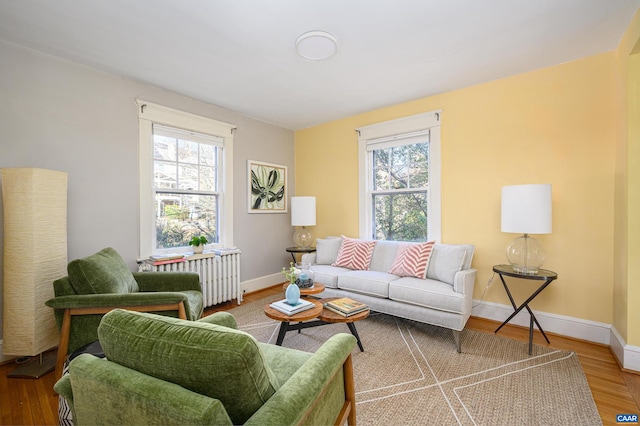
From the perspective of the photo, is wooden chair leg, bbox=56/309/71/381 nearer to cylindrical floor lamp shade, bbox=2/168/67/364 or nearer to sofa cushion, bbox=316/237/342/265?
cylindrical floor lamp shade, bbox=2/168/67/364

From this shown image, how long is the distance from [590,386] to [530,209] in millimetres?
1343

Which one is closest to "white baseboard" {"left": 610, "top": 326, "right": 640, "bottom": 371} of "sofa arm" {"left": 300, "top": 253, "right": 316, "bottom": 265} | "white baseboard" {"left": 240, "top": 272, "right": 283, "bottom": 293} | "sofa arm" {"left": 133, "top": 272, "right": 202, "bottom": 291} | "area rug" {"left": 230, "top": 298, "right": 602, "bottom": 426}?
"area rug" {"left": 230, "top": 298, "right": 602, "bottom": 426}

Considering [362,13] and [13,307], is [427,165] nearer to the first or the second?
[362,13]

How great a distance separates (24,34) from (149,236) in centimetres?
199

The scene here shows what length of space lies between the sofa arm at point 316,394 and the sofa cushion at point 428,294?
144 centimetres

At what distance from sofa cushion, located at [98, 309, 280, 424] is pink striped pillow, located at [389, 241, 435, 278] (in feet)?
7.83

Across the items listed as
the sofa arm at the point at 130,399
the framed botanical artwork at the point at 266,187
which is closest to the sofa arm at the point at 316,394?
the sofa arm at the point at 130,399

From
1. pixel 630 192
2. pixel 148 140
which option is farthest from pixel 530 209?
pixel 148 140

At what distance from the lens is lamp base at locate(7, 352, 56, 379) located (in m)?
→ 2.06

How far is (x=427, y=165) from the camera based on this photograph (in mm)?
3613

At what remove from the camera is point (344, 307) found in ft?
7.54

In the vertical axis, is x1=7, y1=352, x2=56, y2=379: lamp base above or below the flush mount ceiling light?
below

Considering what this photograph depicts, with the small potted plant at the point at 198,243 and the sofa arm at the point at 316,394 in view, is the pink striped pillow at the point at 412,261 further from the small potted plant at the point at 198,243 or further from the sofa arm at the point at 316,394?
the small potted plant at the point at 198,243

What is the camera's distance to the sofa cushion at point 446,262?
283cm
